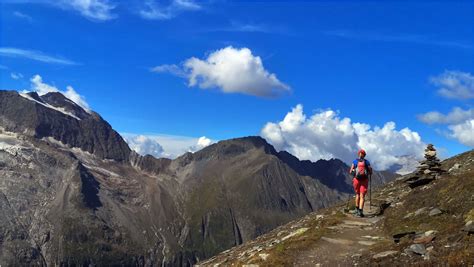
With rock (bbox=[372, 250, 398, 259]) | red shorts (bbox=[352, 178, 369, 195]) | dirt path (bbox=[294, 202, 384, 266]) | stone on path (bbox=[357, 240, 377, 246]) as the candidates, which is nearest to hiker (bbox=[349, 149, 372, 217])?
red shorts (bbox=[352, 178, 369, 195])

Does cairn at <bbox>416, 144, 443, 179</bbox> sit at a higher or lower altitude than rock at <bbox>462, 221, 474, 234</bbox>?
higher

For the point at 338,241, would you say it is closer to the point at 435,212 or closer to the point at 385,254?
the point at 435,212

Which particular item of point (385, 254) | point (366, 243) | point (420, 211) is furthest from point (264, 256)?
point (420, 211)

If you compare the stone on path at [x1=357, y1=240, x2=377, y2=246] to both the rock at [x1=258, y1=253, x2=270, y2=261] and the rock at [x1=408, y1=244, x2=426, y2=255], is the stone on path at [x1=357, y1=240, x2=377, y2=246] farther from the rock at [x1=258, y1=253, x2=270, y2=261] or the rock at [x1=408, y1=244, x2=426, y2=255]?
the rock at [x1=258, y1=253, x2=270, y2=261]

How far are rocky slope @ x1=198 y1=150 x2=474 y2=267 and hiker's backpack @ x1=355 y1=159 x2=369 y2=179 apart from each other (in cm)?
282

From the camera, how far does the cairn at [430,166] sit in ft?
122

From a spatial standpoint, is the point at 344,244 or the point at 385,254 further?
the point at 344,244

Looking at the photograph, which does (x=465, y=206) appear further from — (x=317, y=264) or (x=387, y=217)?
(x=317, y=264)

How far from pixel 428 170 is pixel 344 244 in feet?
49.3

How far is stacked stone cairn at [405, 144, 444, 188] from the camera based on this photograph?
121 ft

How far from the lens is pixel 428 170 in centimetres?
3750

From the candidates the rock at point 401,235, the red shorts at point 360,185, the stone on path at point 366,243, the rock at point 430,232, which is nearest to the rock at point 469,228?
the rock at point 430,232

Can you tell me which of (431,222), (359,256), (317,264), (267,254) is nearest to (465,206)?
(431,222)

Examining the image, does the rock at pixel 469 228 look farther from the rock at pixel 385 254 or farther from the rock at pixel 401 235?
the rock at pixel 401 235
